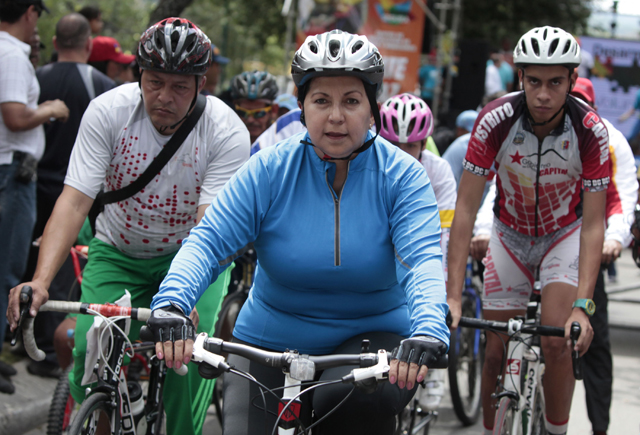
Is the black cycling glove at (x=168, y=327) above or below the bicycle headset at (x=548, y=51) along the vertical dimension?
below

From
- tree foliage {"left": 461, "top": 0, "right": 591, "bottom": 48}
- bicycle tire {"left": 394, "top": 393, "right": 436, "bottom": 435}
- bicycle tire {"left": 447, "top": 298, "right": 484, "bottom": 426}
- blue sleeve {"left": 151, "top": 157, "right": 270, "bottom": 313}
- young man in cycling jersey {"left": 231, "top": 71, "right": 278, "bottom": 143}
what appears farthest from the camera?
tree foliage {"left": 461, "top": 0, "right": 591, "bottom": 48}

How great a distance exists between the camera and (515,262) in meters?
4.54

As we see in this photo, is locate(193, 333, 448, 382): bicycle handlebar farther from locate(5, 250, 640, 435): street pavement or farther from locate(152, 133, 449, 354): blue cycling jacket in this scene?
locate(5, 250, 640, 435): street pavement

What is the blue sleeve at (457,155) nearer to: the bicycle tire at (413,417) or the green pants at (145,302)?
the bicycle tire at (413,417)

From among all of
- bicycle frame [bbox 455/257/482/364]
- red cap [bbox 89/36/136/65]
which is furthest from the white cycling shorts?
red cap [bbox 89/36/136/65]

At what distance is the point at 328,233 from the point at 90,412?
1.37m

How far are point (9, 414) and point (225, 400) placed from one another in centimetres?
295

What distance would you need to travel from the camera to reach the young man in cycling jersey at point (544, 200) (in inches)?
155

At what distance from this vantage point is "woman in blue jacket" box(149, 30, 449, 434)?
8.74ft

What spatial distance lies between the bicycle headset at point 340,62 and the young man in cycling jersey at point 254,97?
11.2 ft

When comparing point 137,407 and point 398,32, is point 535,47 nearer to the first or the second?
point 137,407

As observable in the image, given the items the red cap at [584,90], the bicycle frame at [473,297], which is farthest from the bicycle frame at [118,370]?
the red cap at [584,90]

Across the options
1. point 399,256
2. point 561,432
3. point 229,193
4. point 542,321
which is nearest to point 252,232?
point 229,193

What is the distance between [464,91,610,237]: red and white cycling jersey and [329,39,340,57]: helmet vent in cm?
157
